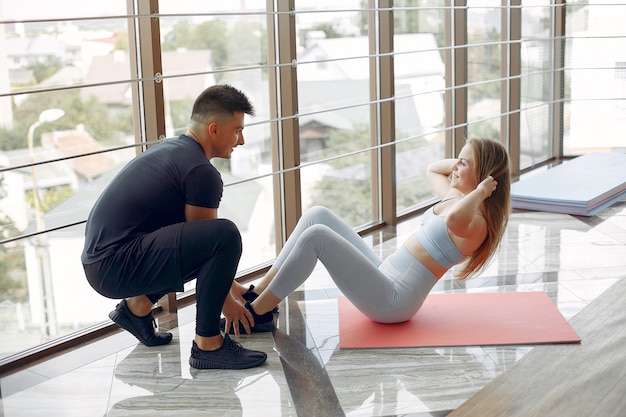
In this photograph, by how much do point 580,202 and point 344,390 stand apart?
7.55 ft

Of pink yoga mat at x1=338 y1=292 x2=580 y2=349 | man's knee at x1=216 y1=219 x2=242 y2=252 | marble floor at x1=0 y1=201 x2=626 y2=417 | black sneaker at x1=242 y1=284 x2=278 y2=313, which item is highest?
A: man's knee at x1=216 y1=219 x2=242 y2=252

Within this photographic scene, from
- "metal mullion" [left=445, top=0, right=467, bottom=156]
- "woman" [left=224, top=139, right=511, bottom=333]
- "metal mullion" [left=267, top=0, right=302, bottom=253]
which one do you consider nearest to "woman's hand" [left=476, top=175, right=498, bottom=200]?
"woman" [left=224, top=139, right=511, bottom=333]

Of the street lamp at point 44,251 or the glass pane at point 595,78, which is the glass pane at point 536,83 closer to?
the glass pane at point 595,78

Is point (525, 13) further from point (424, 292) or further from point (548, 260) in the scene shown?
point (424, 292)

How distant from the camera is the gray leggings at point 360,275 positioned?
2.78 meters

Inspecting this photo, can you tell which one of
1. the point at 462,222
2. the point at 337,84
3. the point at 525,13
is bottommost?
the point at 462,222

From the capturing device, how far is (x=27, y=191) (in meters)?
2.89

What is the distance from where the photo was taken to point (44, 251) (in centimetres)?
294

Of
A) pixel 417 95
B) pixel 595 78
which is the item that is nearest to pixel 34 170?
pixel 417 95

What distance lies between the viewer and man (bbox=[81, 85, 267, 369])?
2.60 metres

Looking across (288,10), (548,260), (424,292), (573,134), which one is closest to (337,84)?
(288,10)

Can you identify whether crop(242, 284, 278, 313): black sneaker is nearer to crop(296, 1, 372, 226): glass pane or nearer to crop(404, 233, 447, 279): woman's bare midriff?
crop(404, 233, 447, 279): woman's bare midriff

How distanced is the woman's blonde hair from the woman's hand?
0.16 feet

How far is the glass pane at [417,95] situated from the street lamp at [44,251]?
2006 millimetres
